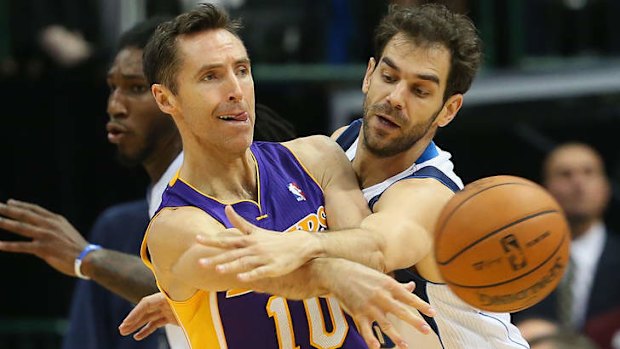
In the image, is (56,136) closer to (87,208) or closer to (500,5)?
(87,208)

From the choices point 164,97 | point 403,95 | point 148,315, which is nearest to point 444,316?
point 403,95

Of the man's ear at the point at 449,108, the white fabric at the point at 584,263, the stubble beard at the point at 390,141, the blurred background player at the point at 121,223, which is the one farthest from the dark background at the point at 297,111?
the stubble beard at the point at 390,141

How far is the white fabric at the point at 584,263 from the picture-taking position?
8422 mm

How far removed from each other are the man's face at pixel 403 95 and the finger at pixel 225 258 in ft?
3.60

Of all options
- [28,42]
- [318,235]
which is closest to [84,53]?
[28,42]

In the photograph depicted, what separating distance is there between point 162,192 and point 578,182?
3596 millimetres

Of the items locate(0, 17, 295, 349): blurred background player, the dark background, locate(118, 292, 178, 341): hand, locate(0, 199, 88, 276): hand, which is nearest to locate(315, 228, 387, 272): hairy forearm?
locate(118, 292, 178, 341): hand

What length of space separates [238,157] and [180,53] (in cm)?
45

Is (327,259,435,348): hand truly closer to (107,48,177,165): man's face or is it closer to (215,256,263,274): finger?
(215,256,263,274): finger

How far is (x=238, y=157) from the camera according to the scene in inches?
191

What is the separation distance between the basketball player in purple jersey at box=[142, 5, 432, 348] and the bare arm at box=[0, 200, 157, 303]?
113 cm

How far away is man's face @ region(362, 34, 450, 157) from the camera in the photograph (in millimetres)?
4957

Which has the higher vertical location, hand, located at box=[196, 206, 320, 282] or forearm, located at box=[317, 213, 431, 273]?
hand, located at box=[196, 206, 320, 282]

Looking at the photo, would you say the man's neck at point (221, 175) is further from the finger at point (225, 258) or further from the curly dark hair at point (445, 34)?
the curly dark hair at point (445, 34)
